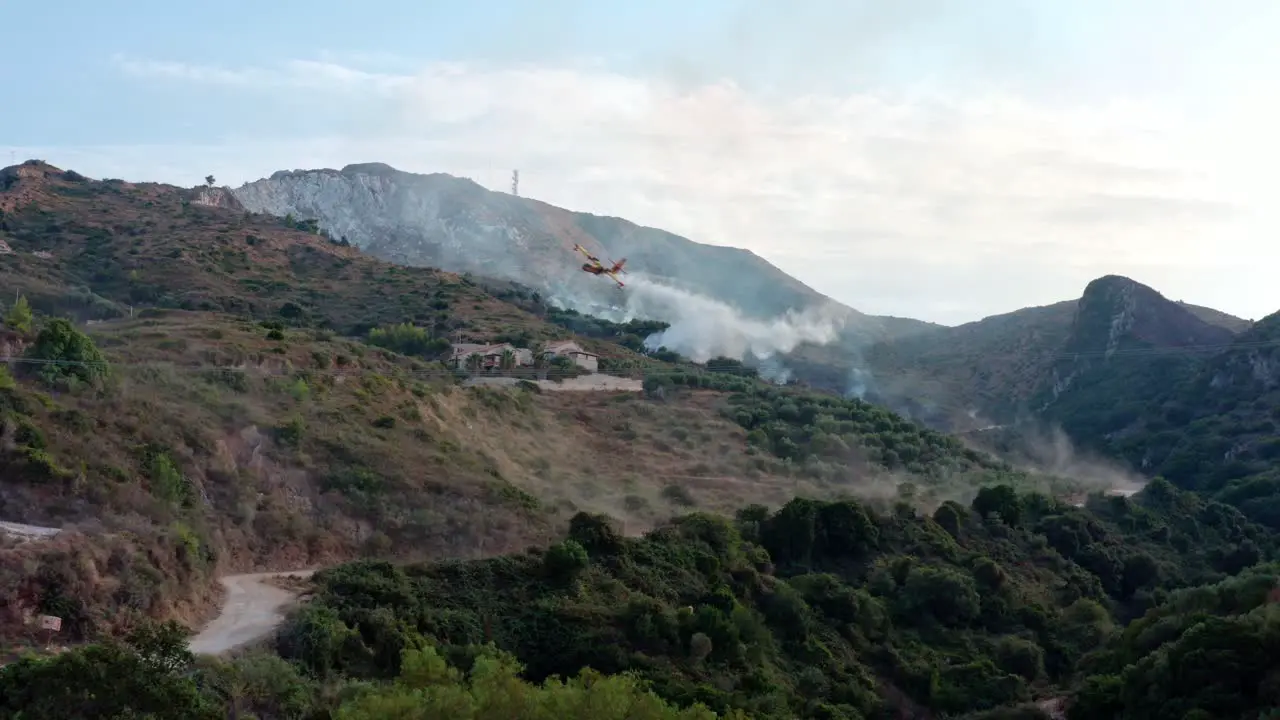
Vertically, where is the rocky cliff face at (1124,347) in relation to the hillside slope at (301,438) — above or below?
above

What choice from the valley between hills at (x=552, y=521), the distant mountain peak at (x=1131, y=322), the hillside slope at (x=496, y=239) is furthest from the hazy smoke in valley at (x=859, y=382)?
the hillside slope at (x=496, y=239)

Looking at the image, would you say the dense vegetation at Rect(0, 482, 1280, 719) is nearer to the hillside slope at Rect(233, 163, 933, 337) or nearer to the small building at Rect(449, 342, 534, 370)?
the small building at Rect(449, 342, 534, 370)

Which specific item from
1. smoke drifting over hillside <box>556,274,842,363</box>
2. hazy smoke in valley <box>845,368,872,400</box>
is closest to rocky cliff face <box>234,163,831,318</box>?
smoke drifting over hillside <box>556,274,842,363</box>

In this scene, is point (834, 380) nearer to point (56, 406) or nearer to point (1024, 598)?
point (1024, 598)

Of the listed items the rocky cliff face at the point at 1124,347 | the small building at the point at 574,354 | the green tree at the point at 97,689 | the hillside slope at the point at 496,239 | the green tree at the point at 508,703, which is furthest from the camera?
the hillside slope at the point at 496,239

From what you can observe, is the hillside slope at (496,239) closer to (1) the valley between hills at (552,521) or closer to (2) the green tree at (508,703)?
(1) the valley between hills at (552,521)

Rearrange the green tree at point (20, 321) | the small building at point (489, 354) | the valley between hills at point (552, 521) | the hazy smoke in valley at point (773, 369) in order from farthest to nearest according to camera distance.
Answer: the hazy smoke in valley at point (773, 369) → the small building at point (489, 354) → the green tree at point (20, 321) → the valley between hills at point (552, 521)

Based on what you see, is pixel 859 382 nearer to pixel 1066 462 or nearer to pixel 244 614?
pixel 1066 462
